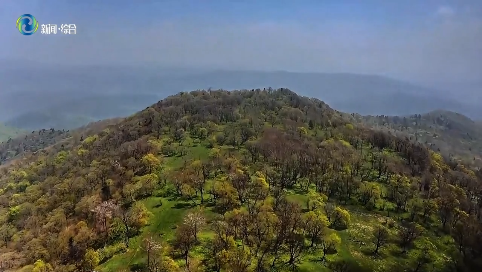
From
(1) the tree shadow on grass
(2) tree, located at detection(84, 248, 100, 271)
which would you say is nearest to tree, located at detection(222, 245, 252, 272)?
(1) the tree shadow on grass

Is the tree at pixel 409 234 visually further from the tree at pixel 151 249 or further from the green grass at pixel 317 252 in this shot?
the tree at pixel 151 249

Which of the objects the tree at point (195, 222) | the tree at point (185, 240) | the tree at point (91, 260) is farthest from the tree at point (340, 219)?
the tree at point (91, 260)

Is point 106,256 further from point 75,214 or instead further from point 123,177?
point 123,177

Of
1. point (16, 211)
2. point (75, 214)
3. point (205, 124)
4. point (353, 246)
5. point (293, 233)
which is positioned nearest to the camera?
point (293, 233)

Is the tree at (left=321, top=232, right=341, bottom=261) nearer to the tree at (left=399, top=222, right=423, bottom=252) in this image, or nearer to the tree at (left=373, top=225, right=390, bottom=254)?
the tree at (left=373, top=225, right=390, bottom=254)

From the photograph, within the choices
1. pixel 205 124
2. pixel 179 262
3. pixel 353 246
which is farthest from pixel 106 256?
pixel 205 124

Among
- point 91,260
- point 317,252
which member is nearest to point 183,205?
point 91,260
